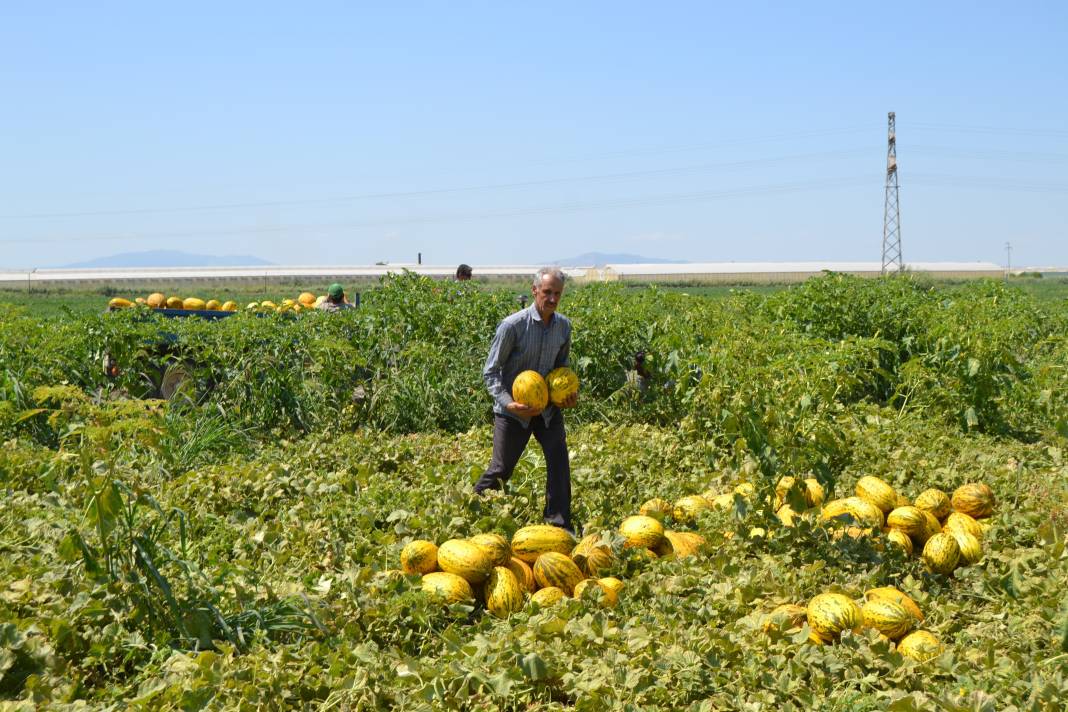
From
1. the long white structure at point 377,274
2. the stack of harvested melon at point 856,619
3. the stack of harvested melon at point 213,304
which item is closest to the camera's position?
the stack of harvested melon at point 856,619

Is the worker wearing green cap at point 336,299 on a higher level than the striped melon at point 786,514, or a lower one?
higher

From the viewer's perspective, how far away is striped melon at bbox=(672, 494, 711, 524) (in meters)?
6.18

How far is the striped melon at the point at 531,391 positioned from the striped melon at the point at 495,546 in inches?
49.0

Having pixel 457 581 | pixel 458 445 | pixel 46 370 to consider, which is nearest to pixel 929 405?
pixel 458 445

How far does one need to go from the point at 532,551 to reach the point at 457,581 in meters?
0.71

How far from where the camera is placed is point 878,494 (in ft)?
19.9

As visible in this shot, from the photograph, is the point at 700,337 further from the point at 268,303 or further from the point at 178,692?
the point at 178,692

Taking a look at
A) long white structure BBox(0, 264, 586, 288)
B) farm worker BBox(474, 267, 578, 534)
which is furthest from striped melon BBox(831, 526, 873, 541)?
long white structure BBox(0, 264, 586, 288)

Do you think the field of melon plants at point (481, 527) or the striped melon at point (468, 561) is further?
the striped melon at point (468, 561)

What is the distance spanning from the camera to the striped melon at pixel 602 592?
484cm

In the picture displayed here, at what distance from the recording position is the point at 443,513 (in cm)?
585

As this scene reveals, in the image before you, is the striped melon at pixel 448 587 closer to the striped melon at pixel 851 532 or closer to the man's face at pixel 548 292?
the man's face at pixel 548 292

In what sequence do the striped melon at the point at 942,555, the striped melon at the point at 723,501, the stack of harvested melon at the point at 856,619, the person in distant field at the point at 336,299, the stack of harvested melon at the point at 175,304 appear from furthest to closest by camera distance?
1. the stack of harvested melon at the point at 175,304
2. the person in distant field at the point at 336,299
3. the striped melon at the point at 723,501
4. the striped melon at the point at 942,555
5. the stack of harvested melon at the point at 856,619

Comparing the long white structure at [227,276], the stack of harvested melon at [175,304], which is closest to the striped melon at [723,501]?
the stack of harvested melon at [175,304]
